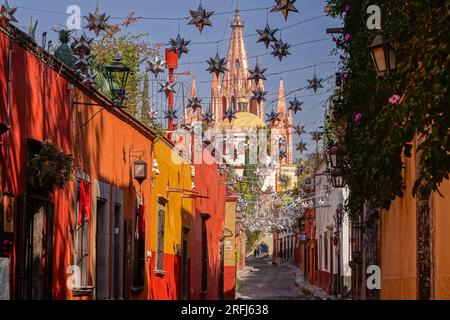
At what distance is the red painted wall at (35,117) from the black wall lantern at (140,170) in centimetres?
422

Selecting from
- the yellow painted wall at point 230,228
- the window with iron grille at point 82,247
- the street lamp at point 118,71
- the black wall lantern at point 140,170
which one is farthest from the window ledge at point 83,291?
the yellow painted wall at point 230,228

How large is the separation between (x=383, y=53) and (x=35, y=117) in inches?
175

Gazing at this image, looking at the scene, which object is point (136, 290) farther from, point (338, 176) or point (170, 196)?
point (170, 196)

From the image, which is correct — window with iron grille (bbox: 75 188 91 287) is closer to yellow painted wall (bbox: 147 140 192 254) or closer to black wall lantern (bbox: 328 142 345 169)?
yellow painted wall (bbox: 147 140 192 254)

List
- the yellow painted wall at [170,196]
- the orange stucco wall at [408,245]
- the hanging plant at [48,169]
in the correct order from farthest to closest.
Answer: the yellow painted wall at [170,196] → the hanging plant at [48,169] → the orange stucco wall at [408,245]

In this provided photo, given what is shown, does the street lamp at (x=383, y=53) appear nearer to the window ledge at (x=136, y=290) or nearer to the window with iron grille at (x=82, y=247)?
the window with iron grille at (x=82, y=247)

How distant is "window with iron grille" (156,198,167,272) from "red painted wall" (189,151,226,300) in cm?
431

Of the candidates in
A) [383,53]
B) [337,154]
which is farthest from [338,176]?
[383,53]

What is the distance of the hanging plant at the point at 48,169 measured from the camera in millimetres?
13148

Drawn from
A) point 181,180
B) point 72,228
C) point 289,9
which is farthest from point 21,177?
point 181,180

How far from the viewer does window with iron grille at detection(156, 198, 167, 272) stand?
2350 cm

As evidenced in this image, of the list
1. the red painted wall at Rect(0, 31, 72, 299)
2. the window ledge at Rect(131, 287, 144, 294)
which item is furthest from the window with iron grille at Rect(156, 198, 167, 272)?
the red painted wall at Rect(0, 31, 72, 299)

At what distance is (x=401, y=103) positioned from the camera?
1108 centimetres
